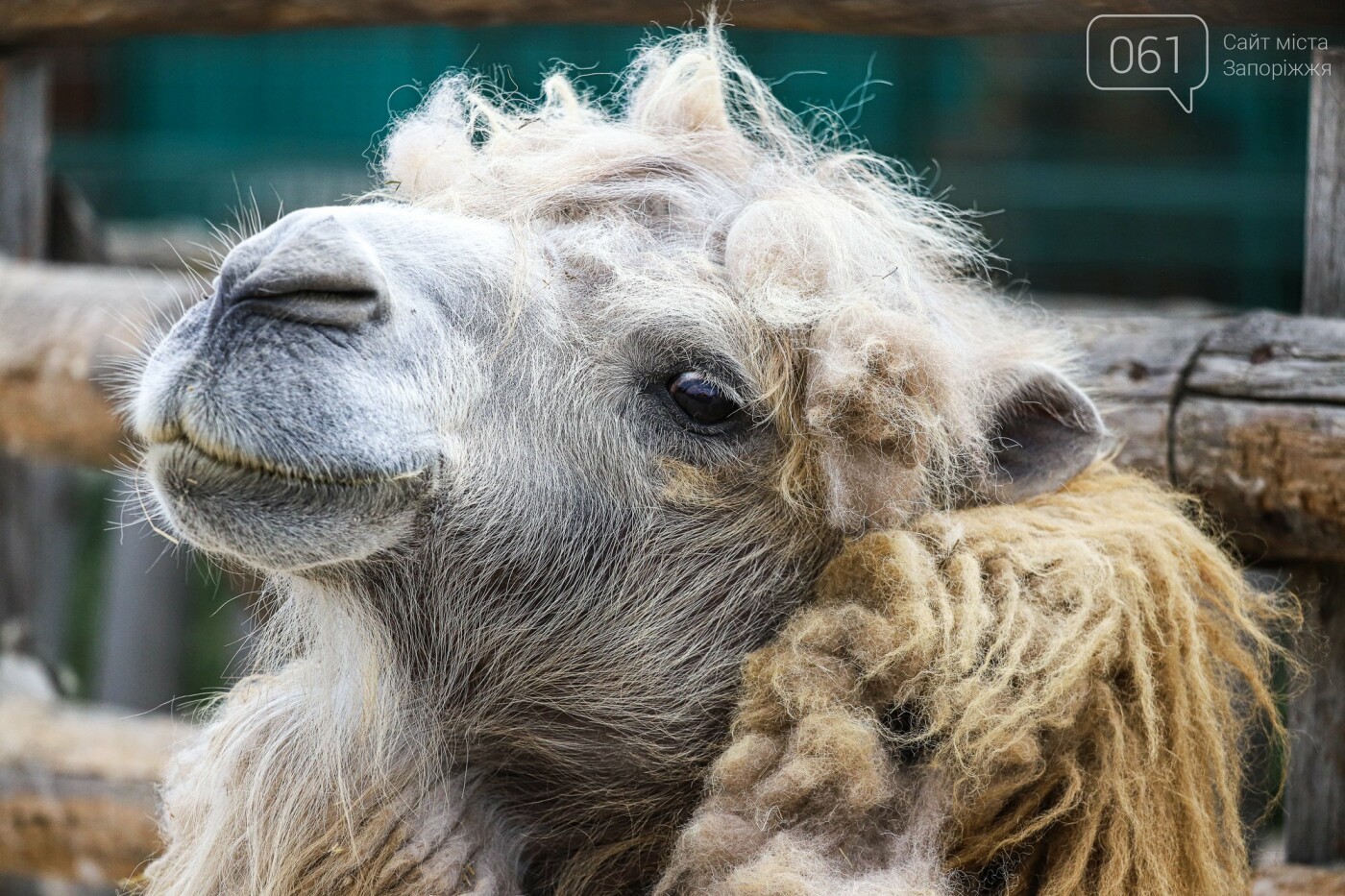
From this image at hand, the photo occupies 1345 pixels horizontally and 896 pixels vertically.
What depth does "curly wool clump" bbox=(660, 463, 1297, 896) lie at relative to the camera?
2008 mm

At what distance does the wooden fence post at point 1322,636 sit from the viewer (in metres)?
2.79

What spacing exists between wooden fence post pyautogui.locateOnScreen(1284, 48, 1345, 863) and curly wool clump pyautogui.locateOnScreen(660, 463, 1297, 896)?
70cm

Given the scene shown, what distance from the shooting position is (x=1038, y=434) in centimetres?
246

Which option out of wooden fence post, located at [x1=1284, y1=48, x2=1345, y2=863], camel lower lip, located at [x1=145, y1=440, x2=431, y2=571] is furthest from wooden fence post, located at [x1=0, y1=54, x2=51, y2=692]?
wooden fence post, located at [x1=1284, y1=48, x2=1345, y2=863]

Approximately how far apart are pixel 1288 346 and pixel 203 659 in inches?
333

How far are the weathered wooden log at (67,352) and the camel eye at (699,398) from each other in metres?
2.27

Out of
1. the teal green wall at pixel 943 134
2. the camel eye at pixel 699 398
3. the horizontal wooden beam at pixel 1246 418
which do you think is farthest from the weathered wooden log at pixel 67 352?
the teal green wall at pixel 943 134

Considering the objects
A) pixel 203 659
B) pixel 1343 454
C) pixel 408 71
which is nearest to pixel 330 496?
pixel 1343 454

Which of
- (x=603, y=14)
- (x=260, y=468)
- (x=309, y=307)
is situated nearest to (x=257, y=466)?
(x=260, y=468)

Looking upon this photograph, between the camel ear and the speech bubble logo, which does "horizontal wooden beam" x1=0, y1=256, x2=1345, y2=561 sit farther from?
the speech bubble logo

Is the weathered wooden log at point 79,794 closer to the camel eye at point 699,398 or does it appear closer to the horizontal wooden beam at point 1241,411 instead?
the horizontal wooden beam at point 1241,411

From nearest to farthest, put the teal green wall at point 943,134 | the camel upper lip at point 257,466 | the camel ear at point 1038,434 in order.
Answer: the camel upper lip at point 257,466, the camel ear at point 1038,434, the teal green wall at point 943,134

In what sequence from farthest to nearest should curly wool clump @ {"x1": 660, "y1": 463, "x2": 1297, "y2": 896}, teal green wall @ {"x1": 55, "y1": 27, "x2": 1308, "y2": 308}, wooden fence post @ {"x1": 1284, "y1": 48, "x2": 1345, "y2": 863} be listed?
1. teal green wall @ {"x1": 55, "y1": 27, "x2": 1308, "y2": 308}
2. wooden fence post @ {"x1": 1284, "y1": 48, "x2": 1345, "y2": 863}
3. curly wool clump @ {"x1": 660, "y1": 463, "x2": 1297, "y2": 896}

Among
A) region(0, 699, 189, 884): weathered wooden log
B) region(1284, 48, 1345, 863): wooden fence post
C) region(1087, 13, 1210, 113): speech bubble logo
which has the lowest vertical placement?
region(0, 699, 189, 884): weathered wooden log
